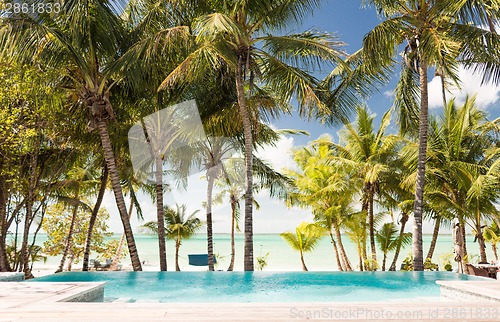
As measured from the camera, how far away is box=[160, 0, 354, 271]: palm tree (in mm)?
7484

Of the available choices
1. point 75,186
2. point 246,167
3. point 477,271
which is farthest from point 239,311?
point 75,186

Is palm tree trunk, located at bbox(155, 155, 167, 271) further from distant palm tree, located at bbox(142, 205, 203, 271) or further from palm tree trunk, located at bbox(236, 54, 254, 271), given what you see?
distant palm tree, located at bbox(142, 205, 203, 271)

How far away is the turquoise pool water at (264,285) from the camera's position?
6.21 meters

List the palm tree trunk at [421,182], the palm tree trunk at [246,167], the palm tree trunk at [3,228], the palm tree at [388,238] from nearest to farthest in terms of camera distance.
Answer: the palm tree trunk at [421,182], the palm tree trunk at [246,167], the palm tree trunk at [3,228], the palm tree at [388,238]

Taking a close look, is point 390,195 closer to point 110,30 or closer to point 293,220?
point 110,30

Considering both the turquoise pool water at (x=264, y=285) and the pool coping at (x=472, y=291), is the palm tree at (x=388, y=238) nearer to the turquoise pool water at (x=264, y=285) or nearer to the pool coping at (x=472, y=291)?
the turquoise pool water at (x=264, y=285)

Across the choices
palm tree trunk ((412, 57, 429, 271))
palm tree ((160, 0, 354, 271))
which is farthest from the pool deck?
palm tree trunk ((412, 57, 429, 271))

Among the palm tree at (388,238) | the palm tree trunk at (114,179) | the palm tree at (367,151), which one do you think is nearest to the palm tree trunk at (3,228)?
the palm tree trunk at (114,179)

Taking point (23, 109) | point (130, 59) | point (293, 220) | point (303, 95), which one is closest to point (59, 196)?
point (23, 109)

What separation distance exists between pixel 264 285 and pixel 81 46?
5334 millimetres

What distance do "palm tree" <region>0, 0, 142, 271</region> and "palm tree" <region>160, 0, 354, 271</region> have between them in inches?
58.5

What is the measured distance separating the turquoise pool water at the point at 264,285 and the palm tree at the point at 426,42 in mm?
998

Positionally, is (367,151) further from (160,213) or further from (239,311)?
(239,311)

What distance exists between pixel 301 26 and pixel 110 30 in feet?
11.7
